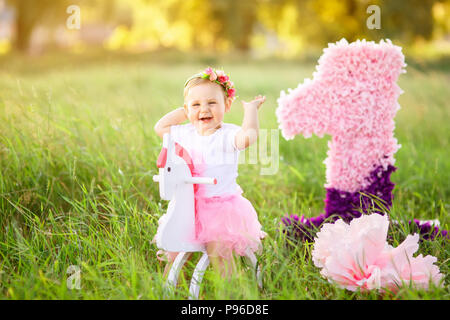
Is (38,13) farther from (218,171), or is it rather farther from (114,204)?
(218,171)

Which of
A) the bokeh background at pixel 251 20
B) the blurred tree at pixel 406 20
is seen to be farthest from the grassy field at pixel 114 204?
the blurred tree at pixel 406 20

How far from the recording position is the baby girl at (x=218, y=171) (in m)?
2.01

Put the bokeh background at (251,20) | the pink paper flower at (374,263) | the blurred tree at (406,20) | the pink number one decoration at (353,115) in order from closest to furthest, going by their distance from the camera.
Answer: the pink paper flower at (374,263)
the pink number one decoration at (353,115)
the blurred tree at (406,20)
the bokeh background at (251,20)

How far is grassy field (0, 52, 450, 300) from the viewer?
1.99 m

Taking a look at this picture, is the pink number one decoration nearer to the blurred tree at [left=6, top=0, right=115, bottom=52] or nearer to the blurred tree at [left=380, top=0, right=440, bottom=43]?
the blurred tree at [left=380, top=0, right=440, bottom=43]

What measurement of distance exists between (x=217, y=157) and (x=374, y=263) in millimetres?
880

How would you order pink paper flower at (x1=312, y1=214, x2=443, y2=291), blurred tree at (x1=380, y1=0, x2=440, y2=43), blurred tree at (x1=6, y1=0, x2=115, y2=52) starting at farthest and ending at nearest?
1. blurred tree at (x1=6, y1=0, x2=115, y2=52)
2. blurred tree at (x1=380, y1=0, x2=440, y2=43)
3. pink paper flower at (x1=312, y1=214, x2=443, y2=291)

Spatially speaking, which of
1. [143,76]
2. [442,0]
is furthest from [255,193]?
[442,0]

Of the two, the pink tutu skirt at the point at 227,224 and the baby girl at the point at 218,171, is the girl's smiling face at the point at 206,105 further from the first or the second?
the pink tutu skirt at the point at 227,224

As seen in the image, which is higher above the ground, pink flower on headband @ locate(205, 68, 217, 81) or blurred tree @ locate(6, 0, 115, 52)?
blurred tree @ locate(6, 0, 115, 52)

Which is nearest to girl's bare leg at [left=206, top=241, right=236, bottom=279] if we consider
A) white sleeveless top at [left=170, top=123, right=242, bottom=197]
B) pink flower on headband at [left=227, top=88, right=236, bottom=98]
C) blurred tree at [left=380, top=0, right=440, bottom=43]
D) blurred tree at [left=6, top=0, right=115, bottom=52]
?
white sleeveless top at [left=170, top=123, right=242, bottom=197]

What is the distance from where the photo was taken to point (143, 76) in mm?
10164

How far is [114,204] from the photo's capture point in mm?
2469
